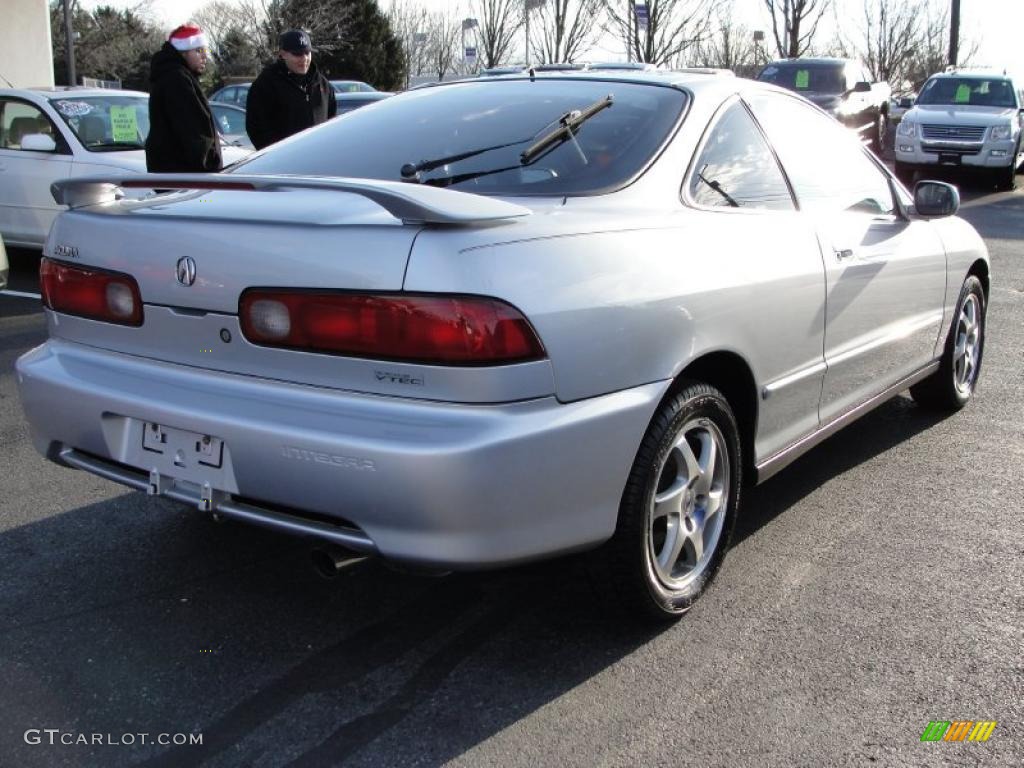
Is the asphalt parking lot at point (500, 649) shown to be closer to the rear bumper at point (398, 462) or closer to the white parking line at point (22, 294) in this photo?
the rear bumper at point (398, 462)

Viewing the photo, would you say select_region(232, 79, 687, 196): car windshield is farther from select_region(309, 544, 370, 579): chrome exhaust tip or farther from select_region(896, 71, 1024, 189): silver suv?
select_region(896, 71, 1024, 189): silver suv

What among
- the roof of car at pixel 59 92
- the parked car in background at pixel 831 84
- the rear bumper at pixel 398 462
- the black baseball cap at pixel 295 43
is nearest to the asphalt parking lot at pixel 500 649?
the rear bumper at pixel 398 462

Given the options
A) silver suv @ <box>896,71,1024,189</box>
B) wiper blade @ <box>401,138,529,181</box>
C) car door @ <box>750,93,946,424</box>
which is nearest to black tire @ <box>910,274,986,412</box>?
car door @ <box>750,93,946,424</box>

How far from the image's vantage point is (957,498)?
421 cm

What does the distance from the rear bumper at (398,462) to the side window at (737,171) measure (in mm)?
832

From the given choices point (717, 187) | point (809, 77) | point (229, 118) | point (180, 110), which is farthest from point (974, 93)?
point (717, 187)

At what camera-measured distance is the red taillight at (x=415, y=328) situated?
2.43m

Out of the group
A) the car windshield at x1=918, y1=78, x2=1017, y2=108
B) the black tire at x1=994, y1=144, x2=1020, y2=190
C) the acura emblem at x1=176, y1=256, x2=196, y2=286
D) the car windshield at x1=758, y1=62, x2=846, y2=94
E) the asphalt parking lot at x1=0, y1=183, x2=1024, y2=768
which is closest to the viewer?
the asphalt parking lot at x1=0, y1=183, x2=1024, y2=768

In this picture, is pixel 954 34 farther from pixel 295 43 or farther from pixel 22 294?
pixel 22 294

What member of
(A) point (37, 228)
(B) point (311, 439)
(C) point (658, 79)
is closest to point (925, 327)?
(C) point (658, 79)

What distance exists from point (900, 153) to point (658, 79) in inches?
613

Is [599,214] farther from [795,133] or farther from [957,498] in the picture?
[957,498]

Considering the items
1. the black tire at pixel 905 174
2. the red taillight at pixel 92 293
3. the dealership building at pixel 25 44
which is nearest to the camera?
the red taillight at pixel 92 293

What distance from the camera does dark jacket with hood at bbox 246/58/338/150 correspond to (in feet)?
22.4
